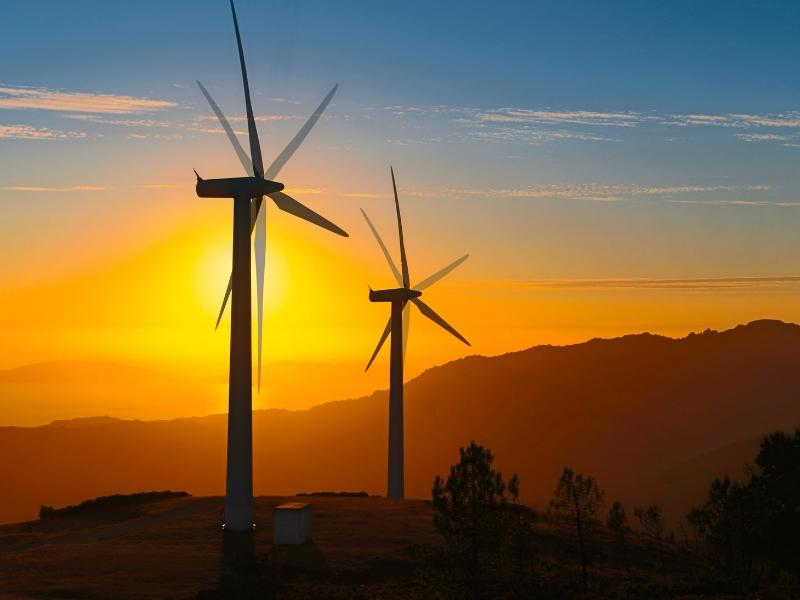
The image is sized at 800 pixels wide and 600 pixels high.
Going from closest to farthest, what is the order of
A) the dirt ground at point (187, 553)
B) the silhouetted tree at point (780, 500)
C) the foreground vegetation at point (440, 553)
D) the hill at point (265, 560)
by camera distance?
the foreground vegetation at point (440, 553)
the hill at point (265, 560)
the dirt ground at point (187, 553)
the silhouetted tree at point (780, 500)

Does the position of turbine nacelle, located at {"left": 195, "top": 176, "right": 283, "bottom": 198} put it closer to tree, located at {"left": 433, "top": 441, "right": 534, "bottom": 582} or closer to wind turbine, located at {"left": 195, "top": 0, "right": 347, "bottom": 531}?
wind turbine, located at {"left": 195, "top": 0, "right": 347, "bottom": 531}

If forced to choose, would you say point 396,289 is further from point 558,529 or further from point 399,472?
point 558,529

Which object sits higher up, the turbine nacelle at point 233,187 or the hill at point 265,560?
the turbine nacelle at point 233,187

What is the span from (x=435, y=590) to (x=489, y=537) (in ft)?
15.3

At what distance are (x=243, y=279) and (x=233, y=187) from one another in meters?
6.95

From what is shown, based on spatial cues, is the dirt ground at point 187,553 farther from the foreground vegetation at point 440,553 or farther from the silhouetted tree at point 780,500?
the silhouetted tree at point 780,500

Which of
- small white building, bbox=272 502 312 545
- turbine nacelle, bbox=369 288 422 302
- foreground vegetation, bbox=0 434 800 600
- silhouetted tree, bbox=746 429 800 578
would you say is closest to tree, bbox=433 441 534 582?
foreground vegetation, bbox=0 434 800 600

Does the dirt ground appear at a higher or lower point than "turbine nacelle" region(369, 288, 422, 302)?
lower

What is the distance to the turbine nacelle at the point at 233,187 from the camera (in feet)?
261

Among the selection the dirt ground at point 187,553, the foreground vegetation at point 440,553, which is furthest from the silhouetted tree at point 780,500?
the dirt ground at point 187,553

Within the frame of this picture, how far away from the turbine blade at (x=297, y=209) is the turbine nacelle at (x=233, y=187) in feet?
6.10

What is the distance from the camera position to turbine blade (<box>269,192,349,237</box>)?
268ft

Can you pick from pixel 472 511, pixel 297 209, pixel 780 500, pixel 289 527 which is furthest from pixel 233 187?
pixel 780 500

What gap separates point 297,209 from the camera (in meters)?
83.0
